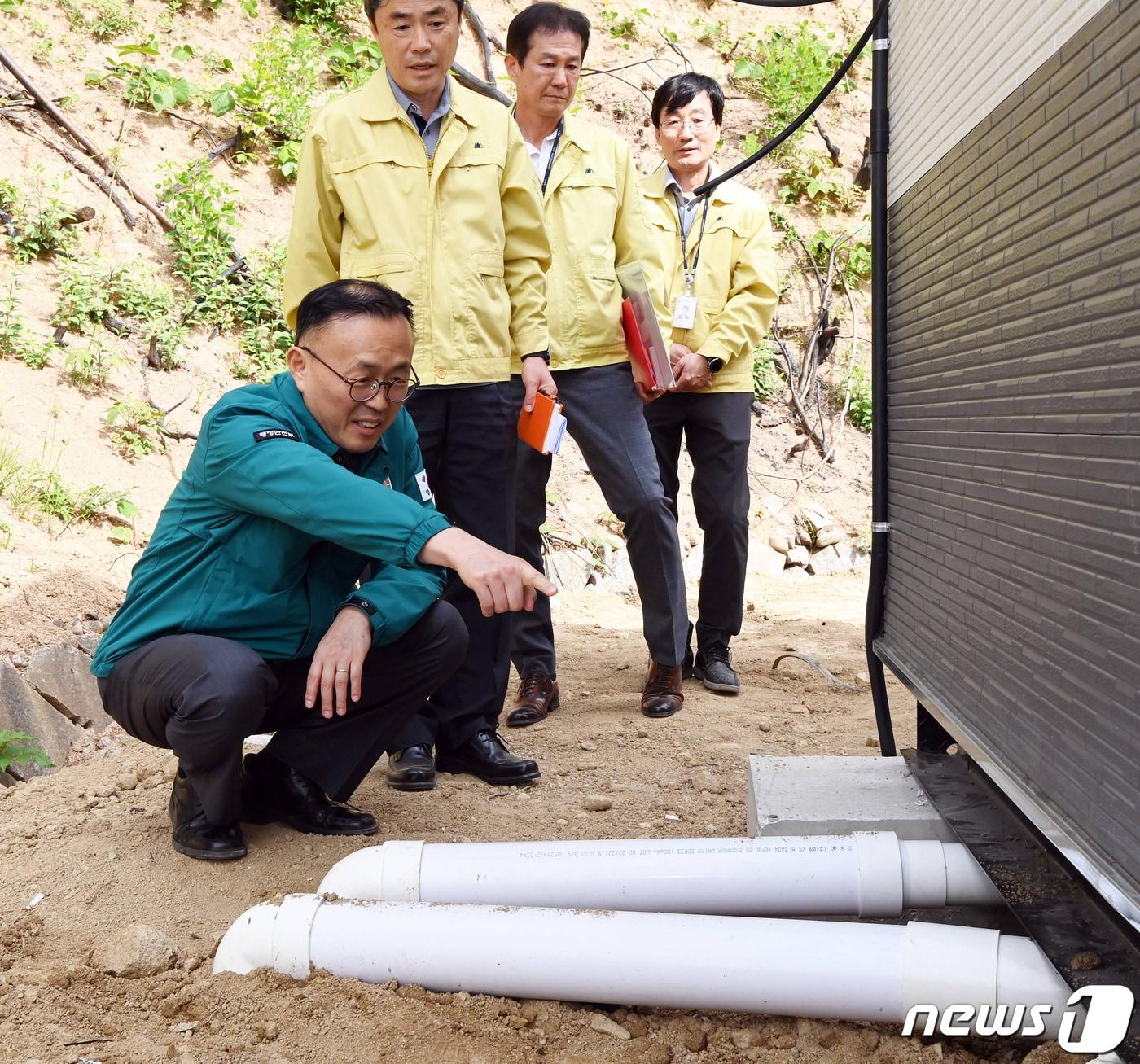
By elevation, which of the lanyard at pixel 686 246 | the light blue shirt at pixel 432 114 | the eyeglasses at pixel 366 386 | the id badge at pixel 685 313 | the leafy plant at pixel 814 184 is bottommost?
the eyeglasses at pixel 366 386

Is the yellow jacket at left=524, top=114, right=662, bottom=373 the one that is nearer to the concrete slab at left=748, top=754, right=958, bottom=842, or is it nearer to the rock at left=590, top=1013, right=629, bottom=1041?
the concrete slab at left=748, top=754, right=958, bottom=842

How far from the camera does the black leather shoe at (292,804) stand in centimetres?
264

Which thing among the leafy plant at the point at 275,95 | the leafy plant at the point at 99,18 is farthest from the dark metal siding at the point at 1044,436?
the leafy plant at the point at 99,18

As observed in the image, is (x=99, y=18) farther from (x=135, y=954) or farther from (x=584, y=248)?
(x=135, y=954)

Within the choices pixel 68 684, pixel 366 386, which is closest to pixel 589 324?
pixel 366 386

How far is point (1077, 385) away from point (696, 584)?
16.0 feet

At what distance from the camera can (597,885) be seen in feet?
6.66

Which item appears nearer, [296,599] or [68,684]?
[296,599]

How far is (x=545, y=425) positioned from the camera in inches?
123

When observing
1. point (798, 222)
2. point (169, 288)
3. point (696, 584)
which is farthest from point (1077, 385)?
point (798, 222)

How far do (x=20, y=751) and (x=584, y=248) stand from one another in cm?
217

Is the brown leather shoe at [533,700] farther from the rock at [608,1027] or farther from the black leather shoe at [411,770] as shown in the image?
the rock at [608,1027]

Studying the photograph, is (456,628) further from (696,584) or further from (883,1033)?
(696,584)

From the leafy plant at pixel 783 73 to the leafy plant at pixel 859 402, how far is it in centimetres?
197
